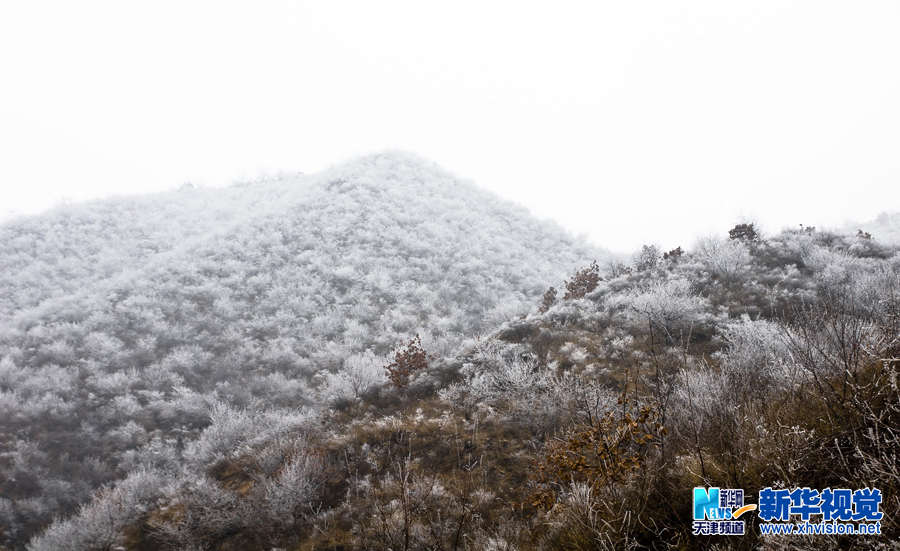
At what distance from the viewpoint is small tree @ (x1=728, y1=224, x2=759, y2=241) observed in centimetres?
1218

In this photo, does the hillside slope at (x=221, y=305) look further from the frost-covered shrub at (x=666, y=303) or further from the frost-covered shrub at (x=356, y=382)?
the frost-covered shrub at (x=666, y=303)

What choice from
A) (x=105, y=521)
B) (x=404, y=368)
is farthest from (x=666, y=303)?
(x=105, y=521)

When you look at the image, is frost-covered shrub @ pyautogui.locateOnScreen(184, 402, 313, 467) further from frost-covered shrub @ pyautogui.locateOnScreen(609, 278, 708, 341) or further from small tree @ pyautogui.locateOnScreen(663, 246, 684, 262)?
small tree @ pyautogui.locateOnScreen(663, 246, 684, 262)

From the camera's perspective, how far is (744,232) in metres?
12.4

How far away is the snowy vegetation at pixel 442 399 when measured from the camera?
3.03m

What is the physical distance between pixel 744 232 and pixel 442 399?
37.1 feet

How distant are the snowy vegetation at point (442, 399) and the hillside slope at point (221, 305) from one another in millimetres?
85

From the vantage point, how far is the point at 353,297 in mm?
15062

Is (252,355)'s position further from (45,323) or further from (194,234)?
(194,234)

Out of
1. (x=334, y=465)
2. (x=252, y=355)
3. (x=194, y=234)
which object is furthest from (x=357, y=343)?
(x=194, y=234)

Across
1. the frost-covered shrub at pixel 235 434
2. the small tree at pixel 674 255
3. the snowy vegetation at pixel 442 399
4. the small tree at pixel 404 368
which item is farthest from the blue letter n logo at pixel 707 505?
the small tree at pixel 674 255

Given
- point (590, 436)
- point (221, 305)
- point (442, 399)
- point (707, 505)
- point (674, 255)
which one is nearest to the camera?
point (707, 505)

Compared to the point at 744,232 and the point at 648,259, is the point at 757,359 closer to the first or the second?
the point at 648,259

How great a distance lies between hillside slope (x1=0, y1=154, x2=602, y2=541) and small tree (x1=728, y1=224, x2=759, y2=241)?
6.93 metres
